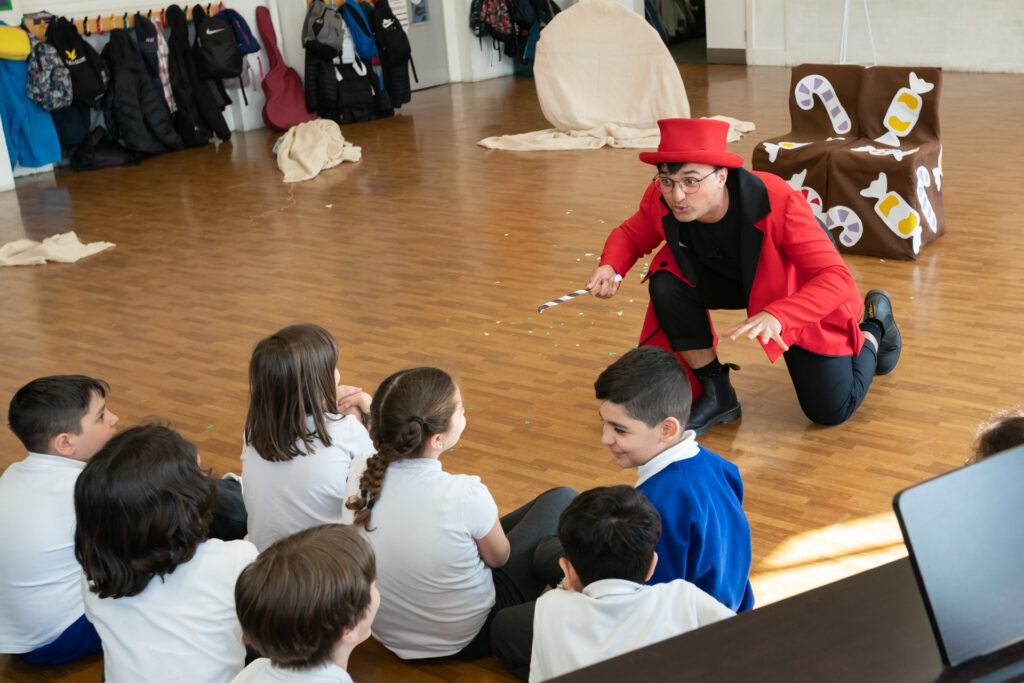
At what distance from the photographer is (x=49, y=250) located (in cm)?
583

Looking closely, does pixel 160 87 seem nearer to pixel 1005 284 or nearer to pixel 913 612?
pixel 1005 284

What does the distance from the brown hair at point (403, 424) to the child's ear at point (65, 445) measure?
0.70m

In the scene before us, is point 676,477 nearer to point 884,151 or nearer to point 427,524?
point 427,524

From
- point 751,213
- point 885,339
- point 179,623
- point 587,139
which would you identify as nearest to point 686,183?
point 751,213

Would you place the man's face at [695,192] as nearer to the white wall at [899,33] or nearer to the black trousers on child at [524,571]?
the black trousers on child at [524,571]

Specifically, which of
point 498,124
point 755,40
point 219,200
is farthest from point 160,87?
point 755,40

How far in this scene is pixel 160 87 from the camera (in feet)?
28.3

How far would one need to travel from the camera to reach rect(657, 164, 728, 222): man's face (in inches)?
113

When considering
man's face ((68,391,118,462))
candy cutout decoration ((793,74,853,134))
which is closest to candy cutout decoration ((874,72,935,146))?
candy cutout decoration ((793,74,853,134))

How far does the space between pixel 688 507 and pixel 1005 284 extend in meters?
2.80

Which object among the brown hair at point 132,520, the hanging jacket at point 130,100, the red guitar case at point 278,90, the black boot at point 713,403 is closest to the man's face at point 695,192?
the black boot at point 713,403

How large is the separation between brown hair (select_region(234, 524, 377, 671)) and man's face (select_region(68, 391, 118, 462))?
3.25ft

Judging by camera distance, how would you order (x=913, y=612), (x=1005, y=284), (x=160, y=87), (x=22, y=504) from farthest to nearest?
(x=160, y=87) → (x=1005, y=284) → (x=22, y=504) → (x=913, y=612)

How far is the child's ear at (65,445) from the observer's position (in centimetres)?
231
